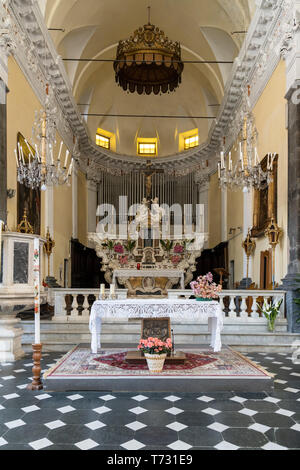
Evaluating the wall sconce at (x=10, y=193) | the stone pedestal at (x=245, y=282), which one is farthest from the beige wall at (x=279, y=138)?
the wall sconce at (x=10, y=193)

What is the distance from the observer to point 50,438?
3.99m

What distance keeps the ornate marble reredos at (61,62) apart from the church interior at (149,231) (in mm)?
59

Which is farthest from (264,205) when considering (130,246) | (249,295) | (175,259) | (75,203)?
(75,203)

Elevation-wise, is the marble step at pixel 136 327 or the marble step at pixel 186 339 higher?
the marble step at pixel 136 327

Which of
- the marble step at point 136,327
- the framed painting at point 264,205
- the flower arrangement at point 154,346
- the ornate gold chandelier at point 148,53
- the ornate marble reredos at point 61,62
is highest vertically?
the ornate gold chandelier at point 148,53

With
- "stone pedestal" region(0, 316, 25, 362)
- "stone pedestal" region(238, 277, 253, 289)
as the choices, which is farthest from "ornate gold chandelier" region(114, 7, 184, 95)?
"stone pedestal" region(0, 316, 25, 362)

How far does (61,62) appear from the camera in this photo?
40.3 ft

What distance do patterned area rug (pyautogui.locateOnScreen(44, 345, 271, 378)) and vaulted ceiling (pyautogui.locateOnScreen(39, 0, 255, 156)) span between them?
31.4ft

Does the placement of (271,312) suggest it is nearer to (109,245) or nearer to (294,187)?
(294,187)

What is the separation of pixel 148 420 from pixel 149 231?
11.2 m

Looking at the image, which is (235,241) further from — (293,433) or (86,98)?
(293,433)

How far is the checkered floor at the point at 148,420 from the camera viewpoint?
390cm

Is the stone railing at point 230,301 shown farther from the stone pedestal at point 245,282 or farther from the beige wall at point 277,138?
the stone pedestal at point 245,282
